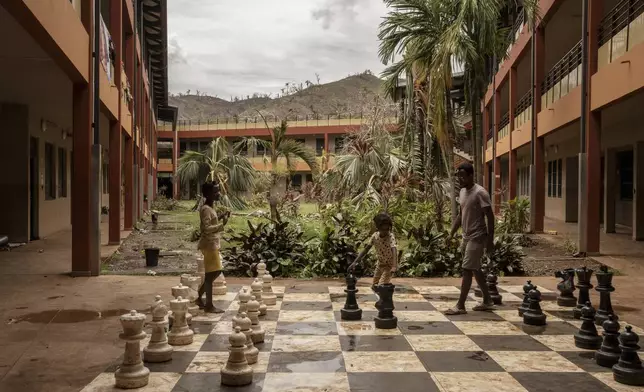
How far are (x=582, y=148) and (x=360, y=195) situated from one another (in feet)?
18.4

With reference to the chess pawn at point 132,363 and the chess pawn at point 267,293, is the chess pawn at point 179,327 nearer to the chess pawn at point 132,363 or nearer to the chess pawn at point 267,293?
the chess pawn at point 132,363

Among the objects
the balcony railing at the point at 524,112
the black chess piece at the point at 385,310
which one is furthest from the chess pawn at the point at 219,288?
the balcony railing at the point at 524,112

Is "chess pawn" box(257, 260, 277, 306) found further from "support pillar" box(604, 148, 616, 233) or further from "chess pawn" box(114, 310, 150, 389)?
"support pillar" box(604, 148, 616, 233)

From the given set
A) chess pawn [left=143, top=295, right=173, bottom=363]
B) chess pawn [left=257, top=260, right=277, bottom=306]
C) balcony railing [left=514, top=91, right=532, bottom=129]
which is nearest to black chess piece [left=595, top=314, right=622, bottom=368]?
chess pawn [left=143, top=295, right=173, bottom=363]

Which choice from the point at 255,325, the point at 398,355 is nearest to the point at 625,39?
the point at 398,355

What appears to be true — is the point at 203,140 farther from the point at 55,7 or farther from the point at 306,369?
the point at 306,369

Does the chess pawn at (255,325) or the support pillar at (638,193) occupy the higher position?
the support pillar at (638,193)

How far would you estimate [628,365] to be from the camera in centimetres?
415

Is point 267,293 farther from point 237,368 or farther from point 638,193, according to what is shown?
point 638,193

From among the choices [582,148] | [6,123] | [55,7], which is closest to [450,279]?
[582,148]

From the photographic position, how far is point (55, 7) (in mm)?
7414

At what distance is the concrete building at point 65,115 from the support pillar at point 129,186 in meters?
0.03

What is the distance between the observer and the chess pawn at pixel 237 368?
4.08 metres

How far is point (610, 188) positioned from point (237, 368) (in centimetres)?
1677
